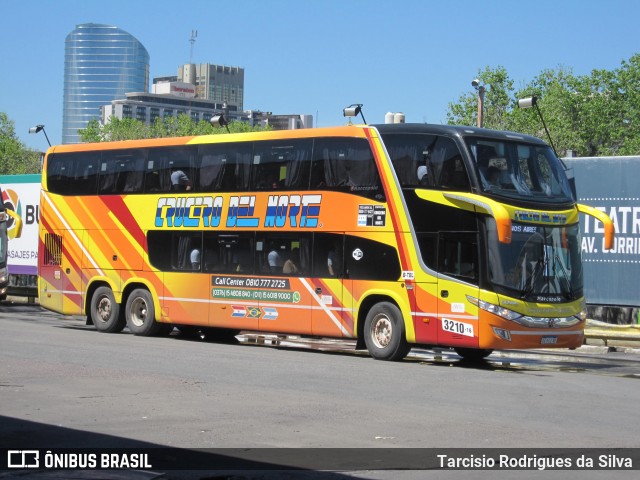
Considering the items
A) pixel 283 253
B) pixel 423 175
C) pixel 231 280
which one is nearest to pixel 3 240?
pixel 231 280

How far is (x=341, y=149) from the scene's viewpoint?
71.7ft

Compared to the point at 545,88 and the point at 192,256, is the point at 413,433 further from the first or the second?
the point at 545,88

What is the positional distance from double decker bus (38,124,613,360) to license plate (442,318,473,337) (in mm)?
22

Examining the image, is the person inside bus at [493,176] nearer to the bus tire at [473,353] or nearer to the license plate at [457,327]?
the license plate at [457,327]

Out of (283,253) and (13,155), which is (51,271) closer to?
(283,253)

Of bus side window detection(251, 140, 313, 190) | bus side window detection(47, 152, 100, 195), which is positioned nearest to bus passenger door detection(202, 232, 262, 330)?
bus side window detection(251, 140, 313, 190)

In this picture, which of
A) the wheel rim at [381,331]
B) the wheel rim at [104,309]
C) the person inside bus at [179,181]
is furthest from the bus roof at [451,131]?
the wheel rim at [104,309]

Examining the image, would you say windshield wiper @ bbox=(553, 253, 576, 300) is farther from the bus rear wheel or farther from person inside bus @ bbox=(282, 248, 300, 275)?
the bus rear wheel

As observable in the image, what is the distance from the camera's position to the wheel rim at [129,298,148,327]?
26016 millimetres

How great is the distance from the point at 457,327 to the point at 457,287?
692mm

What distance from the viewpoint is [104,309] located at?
26.9 metres

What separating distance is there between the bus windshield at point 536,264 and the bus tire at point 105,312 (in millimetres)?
10367

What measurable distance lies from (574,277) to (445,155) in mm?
3132

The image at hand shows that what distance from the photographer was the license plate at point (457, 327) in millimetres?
A: 19672
